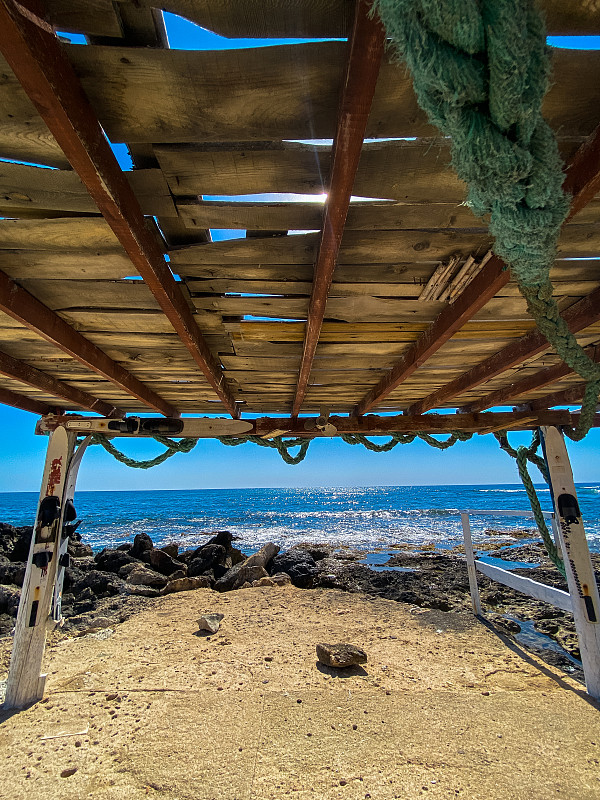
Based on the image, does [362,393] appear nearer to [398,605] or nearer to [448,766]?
[448,766]

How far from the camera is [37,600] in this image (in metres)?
4.38

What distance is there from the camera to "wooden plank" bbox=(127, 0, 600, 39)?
109 cm

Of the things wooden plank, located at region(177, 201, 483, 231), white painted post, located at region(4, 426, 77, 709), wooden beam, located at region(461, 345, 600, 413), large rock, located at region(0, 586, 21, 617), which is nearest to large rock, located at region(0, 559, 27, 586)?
large rock, located at region(0, 586, 21, 617)

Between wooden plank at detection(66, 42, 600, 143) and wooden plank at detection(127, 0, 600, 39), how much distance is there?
0.13ft

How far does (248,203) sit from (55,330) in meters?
1.79

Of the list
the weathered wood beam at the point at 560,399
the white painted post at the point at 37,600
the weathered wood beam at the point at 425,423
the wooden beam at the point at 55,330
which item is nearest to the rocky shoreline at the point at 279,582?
the white painted post at the point at 37,600

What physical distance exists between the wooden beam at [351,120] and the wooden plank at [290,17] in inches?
8.1

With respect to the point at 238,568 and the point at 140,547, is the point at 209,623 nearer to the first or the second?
the point at 238,568

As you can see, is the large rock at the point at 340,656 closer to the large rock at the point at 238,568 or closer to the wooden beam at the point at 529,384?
the wooden beam at the point at 529,384

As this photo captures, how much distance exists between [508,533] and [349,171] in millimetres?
30559

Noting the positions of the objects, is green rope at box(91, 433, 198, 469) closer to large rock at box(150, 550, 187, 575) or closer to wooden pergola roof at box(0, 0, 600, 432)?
wooden pergola roof at box(0, 0, 600, 432)

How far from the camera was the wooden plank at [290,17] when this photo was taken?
1.09 metres

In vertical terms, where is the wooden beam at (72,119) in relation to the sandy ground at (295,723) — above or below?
above

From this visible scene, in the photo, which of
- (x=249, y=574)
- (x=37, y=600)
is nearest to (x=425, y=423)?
(x=37, y=600)
